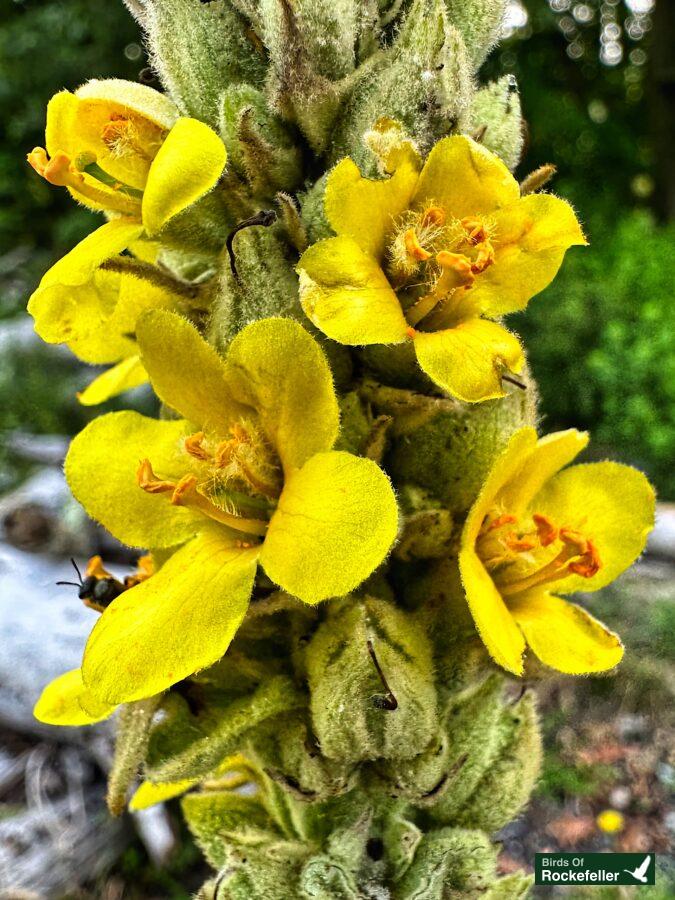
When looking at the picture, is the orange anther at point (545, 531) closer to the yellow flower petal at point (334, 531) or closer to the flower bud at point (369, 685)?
the flower bud at point (369, 685)

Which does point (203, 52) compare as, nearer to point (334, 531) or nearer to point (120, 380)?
point (120, 380)

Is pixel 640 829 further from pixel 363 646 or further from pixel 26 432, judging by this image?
pixel 26 432

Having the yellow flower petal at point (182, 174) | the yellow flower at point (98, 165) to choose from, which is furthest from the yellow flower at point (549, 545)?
the yellow flower at point (98, 165)

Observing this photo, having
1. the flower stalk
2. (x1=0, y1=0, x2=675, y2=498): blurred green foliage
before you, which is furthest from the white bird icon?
(x1=0, y1=0, x2=675, y2=498): blurred green foliage

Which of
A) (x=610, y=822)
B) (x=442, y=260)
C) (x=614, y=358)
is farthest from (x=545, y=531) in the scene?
(x=614, y=358)

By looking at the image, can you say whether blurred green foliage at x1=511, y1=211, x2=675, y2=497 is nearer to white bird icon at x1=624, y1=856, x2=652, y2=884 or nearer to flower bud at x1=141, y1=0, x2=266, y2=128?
white bird icon at x1=624, y1=856, x2=652, y2=884

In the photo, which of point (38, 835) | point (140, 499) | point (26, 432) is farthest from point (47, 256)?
point (140, 499)
